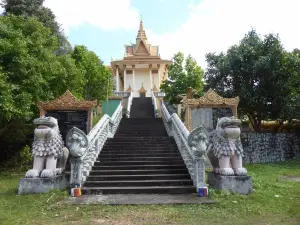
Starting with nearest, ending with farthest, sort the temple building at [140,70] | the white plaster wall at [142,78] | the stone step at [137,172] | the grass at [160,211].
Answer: the grass at [160,211] → the stone step at [137,172] → the temple building at [140,70] → the white plaster wall at [142,78]

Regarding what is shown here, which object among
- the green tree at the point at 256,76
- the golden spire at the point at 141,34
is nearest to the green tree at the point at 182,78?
the green tree at the point at 256,76

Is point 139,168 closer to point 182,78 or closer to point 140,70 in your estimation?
point 182,78

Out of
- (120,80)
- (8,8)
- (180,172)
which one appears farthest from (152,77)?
(180,172)

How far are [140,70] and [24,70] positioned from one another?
2612cm

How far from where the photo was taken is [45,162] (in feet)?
22.2

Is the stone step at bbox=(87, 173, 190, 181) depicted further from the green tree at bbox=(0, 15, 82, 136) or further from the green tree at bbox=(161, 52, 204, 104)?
the green tree at bbox=(161, 52, 204, 104)

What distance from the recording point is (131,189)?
21.5 feet

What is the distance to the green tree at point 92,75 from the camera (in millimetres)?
19359

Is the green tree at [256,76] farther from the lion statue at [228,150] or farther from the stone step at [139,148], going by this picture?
the lion statue at [228,150]

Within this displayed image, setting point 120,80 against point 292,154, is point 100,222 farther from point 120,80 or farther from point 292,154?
point 120,80

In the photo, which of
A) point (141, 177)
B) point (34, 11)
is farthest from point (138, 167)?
point (34, 11)

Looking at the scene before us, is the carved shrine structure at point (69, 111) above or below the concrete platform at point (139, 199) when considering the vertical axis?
above

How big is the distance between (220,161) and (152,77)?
2846 cm

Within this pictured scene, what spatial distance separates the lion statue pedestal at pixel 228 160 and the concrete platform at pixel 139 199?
71 centimetres
